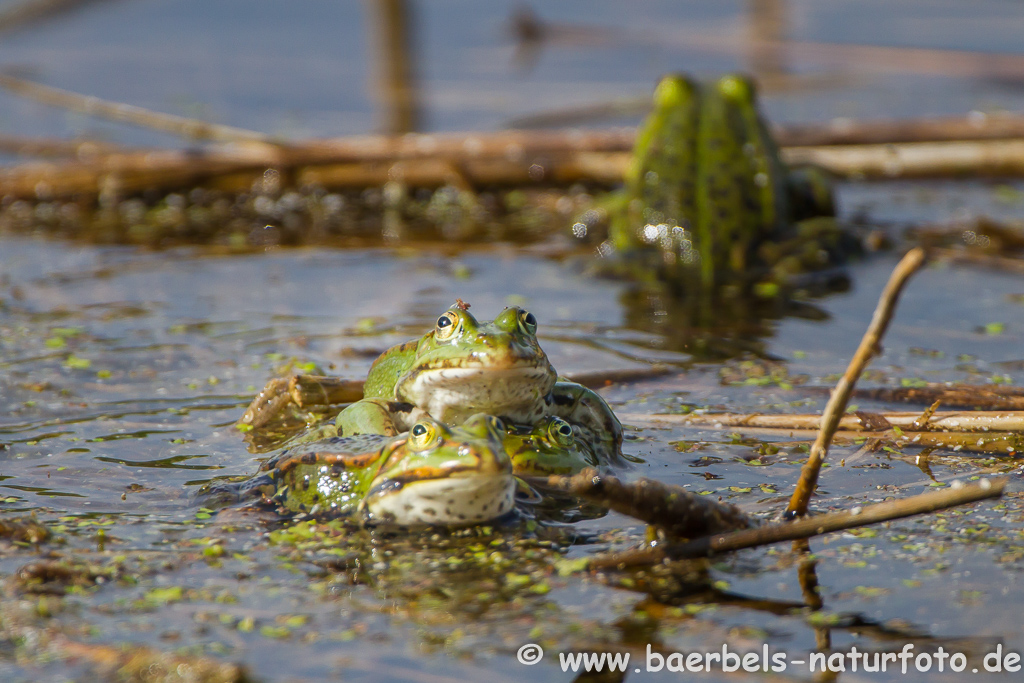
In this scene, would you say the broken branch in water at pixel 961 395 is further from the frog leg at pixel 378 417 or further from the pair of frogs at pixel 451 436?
the frog leg at pixel 378 417

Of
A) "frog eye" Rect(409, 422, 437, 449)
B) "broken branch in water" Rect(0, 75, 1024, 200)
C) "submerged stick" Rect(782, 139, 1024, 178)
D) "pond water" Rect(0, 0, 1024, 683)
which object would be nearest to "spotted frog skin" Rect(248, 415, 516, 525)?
"frog eye" Rect(409, 422, 437, 449)

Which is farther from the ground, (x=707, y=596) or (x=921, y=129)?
(x=921, y=129)

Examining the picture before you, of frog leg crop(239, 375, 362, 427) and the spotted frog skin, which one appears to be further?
frog leg crop(239, 375, 362, 427)

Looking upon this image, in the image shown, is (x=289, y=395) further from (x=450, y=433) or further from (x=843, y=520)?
(x=843, y=520)

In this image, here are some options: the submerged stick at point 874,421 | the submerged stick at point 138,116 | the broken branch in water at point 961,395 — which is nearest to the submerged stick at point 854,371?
the submerged stick at point 874,421

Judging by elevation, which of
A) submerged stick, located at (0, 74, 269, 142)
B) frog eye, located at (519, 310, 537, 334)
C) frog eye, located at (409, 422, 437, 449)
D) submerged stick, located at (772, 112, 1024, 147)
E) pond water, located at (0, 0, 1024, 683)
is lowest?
pond water, located at (0, 0, 1024, 683)

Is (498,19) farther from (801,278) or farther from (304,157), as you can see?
(801,278)

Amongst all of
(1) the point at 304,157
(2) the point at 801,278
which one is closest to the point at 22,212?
(1) the point at 304,157

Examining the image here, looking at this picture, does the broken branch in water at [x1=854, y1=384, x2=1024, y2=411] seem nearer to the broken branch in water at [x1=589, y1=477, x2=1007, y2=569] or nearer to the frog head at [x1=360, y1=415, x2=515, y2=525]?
the broken branch in water at [x1=589, y1=477, x2=1007, y2=569]
